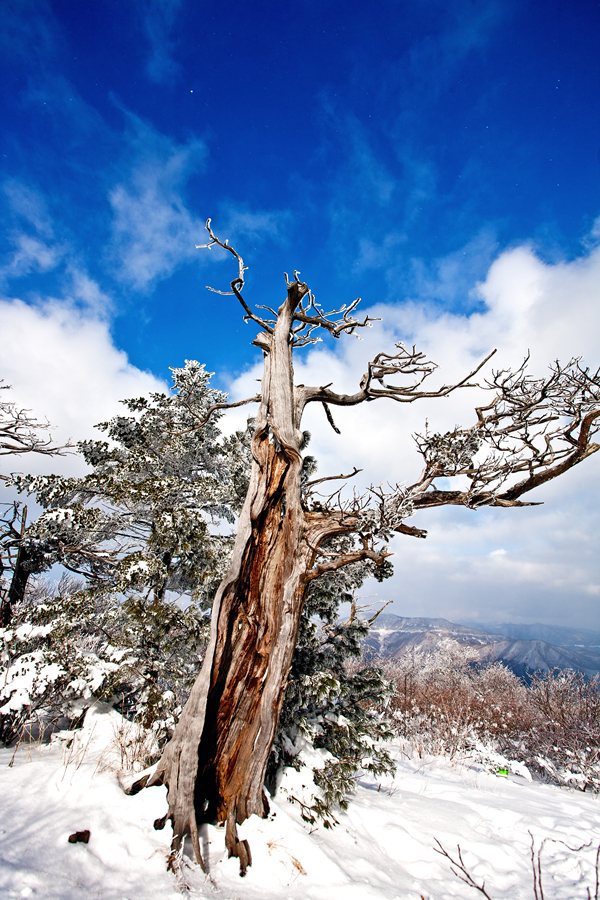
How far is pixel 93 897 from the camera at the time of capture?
221 cm

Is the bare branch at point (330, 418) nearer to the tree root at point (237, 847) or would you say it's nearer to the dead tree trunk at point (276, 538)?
the dead tree trunk at point (276, 538)

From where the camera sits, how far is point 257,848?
3129 mm

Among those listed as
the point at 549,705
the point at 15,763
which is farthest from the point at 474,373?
the point at 549,705

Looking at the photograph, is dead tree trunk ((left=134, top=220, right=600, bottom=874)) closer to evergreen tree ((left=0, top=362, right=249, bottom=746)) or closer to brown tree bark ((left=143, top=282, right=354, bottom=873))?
brown tree bark ((left=143, top=282, right=354, bottom=873))

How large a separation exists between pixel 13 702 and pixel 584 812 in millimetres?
8828

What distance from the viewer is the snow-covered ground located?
245 centimetres

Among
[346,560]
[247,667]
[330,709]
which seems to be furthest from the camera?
[330,709]

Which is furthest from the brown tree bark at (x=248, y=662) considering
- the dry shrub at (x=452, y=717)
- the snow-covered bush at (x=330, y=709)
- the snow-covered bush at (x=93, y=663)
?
the dry shrub at (x=452, y=717)

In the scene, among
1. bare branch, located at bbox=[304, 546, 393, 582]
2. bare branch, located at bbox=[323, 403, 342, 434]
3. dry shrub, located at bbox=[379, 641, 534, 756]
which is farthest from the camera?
dry shrub, located at bbox=[379, 641, 534, 756]

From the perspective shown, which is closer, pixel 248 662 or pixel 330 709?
pixel 248 662

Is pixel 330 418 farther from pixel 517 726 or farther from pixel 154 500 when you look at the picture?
pixel 517 726

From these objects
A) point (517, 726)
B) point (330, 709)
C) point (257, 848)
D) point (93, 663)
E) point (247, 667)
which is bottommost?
point (517, 726)

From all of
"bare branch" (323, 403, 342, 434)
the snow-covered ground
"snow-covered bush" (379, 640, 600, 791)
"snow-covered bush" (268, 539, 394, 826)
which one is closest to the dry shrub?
"snow-covered bush" (379, 640, 600, 791)

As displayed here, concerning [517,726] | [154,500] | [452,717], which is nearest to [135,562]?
[154,500]
